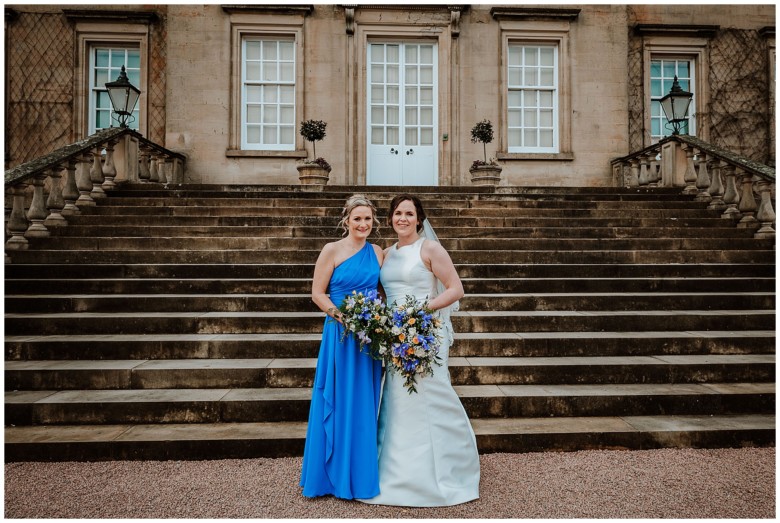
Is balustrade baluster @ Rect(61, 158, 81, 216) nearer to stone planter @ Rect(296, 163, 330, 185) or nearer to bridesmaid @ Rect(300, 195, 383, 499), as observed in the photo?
stone planter @ Rect(296, 163, 330, 185)

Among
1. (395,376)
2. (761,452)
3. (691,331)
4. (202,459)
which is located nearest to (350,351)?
(395,376)

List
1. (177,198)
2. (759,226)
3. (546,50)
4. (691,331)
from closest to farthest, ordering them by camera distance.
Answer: (691,331)
(759,226)
(177,198)
(546,50)

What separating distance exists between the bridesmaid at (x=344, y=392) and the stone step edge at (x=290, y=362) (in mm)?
1422

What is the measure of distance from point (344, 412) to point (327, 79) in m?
10.4

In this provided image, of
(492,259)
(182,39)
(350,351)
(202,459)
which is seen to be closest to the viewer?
(350,351)

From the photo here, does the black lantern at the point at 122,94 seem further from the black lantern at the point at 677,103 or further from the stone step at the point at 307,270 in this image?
the black lantern at the point at 677,103

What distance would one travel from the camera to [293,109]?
12.3 metres

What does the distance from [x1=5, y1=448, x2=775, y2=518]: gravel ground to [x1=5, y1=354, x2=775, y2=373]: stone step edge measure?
3.33ft

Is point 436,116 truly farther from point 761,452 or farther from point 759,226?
point 761,452

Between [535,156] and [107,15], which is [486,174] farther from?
[107,15]

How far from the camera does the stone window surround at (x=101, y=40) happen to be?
477 inches

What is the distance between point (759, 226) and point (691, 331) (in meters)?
3.58

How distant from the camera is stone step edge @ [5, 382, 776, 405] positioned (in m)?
4.06

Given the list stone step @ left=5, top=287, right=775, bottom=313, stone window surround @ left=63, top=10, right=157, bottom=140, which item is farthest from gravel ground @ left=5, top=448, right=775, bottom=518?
stone window surround @ left=63, top=10, right=157, bottom=140
